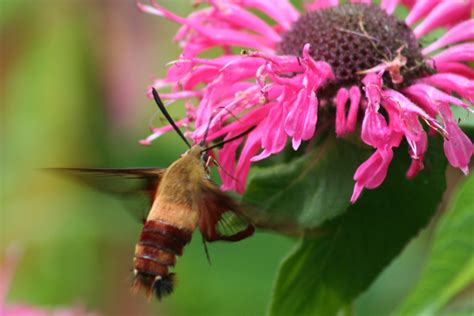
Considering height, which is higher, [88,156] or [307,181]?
[307,181]

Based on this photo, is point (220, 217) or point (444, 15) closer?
point (220, 217)

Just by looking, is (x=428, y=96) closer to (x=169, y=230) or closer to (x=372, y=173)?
(x=372, y=173)

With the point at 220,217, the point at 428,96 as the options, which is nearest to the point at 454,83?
the point at 428,96

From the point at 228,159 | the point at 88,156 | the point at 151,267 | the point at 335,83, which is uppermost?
the point at 335,83

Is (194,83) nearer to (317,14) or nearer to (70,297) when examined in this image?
(317,14)

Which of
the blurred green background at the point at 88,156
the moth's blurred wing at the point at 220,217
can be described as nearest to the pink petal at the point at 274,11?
the moth's blurred wing at the point at 220,217

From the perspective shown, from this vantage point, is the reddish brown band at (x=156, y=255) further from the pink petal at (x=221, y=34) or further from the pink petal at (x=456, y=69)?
the pink petal at (x=456, y=69)

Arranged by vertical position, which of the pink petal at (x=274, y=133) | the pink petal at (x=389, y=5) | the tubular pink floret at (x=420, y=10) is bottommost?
the pink petal at (x=274, y=133)
